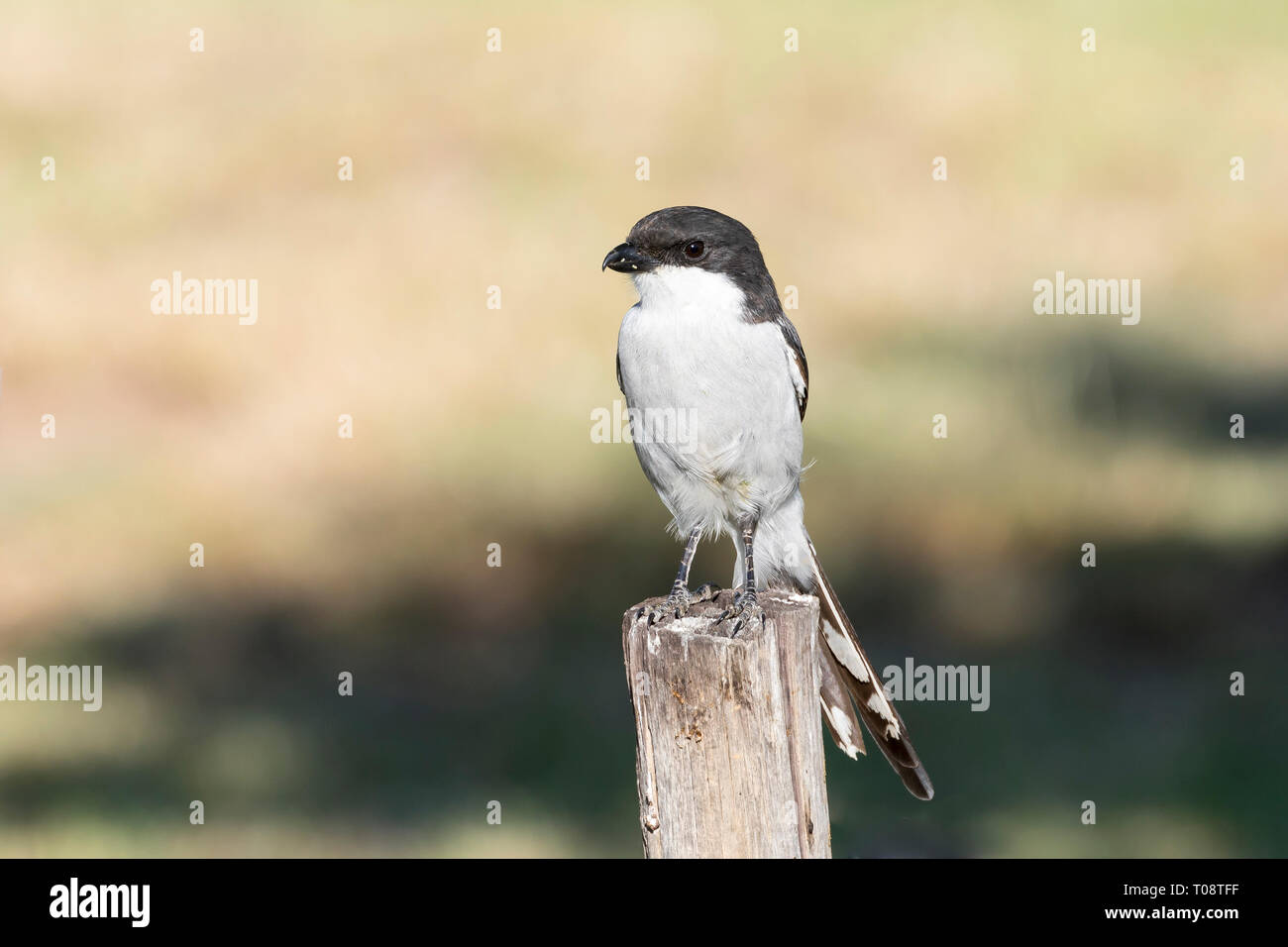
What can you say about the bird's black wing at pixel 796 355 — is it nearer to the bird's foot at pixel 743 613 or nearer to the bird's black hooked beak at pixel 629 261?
the bird's black hooked beak at pixel 629 261

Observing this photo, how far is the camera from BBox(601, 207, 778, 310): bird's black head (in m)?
4.93

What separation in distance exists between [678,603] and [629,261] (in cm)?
123

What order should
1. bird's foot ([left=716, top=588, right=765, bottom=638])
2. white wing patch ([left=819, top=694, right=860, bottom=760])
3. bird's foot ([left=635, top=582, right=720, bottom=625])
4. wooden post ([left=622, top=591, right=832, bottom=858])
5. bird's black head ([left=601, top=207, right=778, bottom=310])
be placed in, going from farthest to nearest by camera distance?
1. bird's black head ([left=601, top=207, right=778, bottom=310])
2. white wing patch ([left=819, top=694, right=860, bottom=760])
3. bird's foot ([left=635, top=582, right=720, bottom=625])
4. bird's foot ([left=716, top=588, right=765, bottom=638])
5. wooden post ([left=622, top=591, right=832, bottom=858])

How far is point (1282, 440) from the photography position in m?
10.2

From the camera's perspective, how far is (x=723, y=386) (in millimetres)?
4883

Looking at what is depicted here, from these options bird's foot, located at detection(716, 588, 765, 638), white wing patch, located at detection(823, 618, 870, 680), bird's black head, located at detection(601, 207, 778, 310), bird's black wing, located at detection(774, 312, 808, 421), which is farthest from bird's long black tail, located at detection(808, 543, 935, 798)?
bird's black head, located at detection(601, 207, 778, 310)

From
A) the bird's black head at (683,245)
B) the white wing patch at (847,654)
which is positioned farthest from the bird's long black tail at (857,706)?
the bird's black head at (683,245)

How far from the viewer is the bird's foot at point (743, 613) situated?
13.0ft

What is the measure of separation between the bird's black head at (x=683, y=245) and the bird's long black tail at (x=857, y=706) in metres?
1.25

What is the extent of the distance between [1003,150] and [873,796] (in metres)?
7.62

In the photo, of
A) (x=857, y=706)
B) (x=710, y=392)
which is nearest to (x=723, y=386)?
(x=710, y=392)

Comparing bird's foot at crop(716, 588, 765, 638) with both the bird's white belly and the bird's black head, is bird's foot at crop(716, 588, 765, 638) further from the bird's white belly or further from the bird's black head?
the bird's black head

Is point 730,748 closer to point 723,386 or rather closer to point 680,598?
point 680,598

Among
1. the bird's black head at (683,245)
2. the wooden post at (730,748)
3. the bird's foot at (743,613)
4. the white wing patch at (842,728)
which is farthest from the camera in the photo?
the bird's black head at (683,245)
